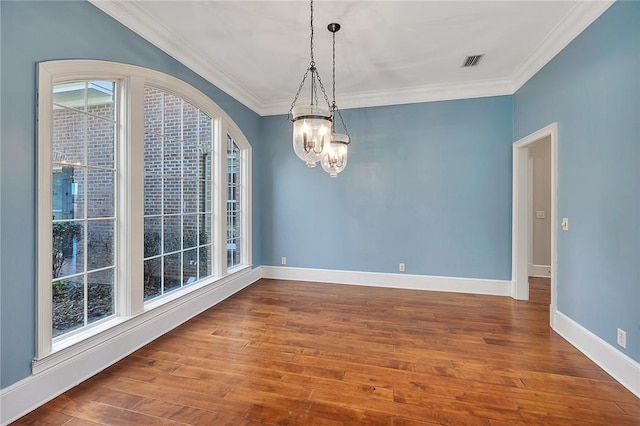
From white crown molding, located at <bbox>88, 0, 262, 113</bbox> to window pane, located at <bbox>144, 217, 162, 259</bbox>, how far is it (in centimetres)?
182

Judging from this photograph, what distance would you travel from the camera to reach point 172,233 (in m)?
3.39

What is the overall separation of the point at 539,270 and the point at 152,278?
641 centimetres

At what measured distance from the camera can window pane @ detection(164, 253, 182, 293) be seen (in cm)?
329

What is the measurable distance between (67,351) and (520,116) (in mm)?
5506

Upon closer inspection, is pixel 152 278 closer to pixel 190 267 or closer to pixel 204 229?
pixel 190 267

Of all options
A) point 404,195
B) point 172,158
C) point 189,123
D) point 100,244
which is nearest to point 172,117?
point 189,123

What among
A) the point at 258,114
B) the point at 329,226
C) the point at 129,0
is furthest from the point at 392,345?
the point at 258,114

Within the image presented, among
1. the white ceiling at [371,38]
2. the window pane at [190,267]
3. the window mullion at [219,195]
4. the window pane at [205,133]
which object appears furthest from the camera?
the window mullion at [219,195]

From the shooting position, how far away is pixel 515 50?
10.9 feet

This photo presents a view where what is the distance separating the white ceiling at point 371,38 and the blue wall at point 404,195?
21.5 inches

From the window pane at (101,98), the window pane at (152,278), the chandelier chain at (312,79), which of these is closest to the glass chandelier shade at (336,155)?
the chandelier chain at (312,79)

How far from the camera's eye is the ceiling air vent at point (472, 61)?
11.4ft

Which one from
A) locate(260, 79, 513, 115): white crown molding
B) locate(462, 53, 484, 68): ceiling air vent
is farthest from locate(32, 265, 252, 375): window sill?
locate(462, 53, 484, 68): ceiling air vent

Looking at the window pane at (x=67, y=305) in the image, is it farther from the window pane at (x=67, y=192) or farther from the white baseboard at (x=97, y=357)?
the window pane at (x=67, y=192)
